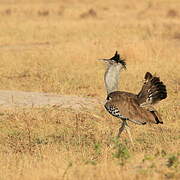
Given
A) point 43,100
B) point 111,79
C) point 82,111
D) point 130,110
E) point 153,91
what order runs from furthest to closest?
point 43,100, point 82,111, point 111,79, point 130,110, point 153,91

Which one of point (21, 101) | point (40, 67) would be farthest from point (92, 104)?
point (40, 67)

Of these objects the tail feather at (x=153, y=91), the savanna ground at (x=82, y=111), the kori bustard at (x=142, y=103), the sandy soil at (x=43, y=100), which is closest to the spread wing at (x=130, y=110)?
the kori bustard at (x=142, y=103)

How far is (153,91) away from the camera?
7.89 m

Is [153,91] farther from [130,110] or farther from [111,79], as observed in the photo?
[111,79]

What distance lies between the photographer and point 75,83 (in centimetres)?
1430

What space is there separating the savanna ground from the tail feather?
2.00 ft

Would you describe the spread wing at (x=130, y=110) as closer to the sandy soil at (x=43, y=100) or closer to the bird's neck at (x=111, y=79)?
the bird's neck at (x=111, y=79)

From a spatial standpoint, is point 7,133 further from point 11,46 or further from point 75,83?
point 11,46

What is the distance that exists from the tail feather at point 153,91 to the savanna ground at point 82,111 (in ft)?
2.00

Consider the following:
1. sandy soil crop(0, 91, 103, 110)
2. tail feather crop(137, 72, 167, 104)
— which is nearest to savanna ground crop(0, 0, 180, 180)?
sandy soil crop(0, 91, 103, 110)

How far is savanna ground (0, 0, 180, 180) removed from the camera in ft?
21.7

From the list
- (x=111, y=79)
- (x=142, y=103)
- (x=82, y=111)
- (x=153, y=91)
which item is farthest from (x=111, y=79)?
(x=82, y=111)

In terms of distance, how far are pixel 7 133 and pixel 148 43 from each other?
967 centimetres

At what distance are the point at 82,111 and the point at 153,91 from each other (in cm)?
333
